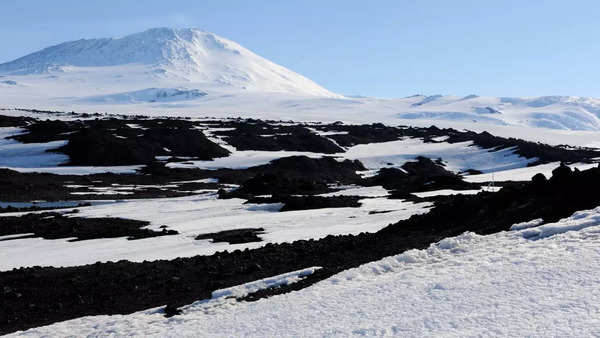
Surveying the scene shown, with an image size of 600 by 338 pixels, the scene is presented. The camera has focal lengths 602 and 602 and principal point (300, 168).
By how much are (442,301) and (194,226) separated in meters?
23.5

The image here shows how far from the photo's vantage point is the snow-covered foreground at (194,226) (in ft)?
82.0

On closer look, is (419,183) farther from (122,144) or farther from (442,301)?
(122,144)

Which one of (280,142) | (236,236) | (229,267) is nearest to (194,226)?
(236,236)

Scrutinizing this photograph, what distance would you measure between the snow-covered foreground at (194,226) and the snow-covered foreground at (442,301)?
34.5ft

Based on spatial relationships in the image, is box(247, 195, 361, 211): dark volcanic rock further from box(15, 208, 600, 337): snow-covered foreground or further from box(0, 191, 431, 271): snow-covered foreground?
box(15, 208, 600, 337): snow-covered foreground

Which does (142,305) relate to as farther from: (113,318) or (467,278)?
(467,278)

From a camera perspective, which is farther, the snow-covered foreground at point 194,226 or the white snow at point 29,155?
the white snow at point 29,155

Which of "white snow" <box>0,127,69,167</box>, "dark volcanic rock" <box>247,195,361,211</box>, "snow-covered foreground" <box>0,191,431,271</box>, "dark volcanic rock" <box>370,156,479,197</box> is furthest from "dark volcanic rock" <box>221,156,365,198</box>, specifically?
"white snow" <box>0,127,69,167</box>

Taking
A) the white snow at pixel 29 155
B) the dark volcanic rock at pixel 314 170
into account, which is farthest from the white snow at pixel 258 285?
the white snow at pixel 29 155

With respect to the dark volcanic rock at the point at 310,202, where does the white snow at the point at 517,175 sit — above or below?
above

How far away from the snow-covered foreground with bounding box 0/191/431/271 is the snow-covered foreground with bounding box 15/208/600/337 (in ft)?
34.5

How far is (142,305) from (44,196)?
43.6 m

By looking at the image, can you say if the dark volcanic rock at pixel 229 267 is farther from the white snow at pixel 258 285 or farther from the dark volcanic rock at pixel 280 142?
the dark volcanic rock at pixel 280 142

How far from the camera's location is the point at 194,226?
108ft
